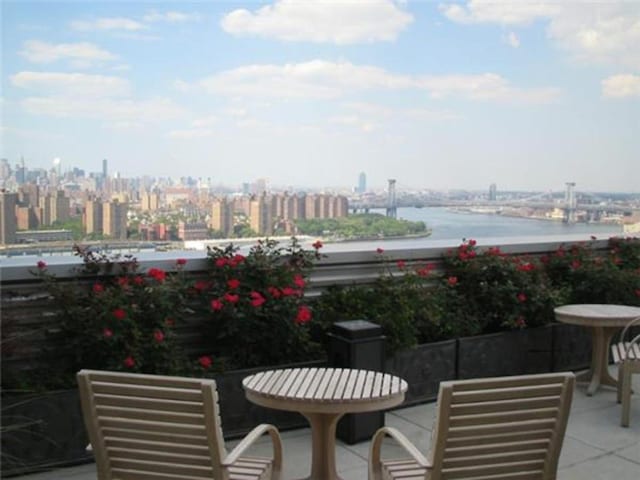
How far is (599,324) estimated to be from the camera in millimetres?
5762

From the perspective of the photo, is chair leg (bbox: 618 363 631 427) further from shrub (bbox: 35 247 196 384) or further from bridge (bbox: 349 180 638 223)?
shrub (bbox: 35 247 196 384)

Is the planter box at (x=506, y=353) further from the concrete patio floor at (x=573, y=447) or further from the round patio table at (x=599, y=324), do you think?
the concrete patio floor at (x=573, y=447)

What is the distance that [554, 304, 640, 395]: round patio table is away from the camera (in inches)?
227

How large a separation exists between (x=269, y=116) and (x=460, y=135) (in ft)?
8.67

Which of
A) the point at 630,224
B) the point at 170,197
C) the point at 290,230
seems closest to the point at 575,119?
the point at 630,224

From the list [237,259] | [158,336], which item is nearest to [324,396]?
[158,336]

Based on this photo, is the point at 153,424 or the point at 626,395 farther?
the point at 626,395

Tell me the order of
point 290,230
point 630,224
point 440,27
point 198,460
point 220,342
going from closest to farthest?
point 198,460
point 220,342
point 290,230
point 440,27
point 630,224

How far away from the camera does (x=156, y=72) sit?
6820 mm

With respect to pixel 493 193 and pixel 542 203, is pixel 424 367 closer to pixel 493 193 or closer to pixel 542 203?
pixel 493 193

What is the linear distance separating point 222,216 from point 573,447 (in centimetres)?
338

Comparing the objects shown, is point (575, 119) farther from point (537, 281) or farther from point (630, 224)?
point (537, 281)

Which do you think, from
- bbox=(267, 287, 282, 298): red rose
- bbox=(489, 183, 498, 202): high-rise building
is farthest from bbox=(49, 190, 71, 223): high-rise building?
bbox=(489, 183, 498, 202): high-rise building

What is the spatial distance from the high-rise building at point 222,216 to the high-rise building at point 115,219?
771mm
